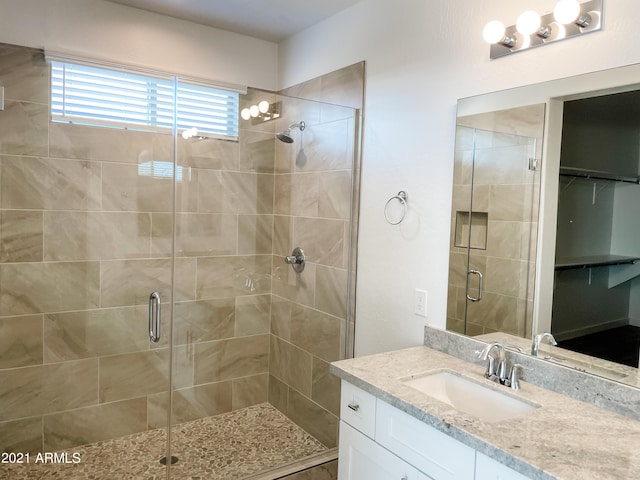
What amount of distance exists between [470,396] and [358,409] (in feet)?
1.41

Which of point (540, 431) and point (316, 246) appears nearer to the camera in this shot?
point (540, 431)

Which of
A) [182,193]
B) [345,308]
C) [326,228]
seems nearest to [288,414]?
[345,308]

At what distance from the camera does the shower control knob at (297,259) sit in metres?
2.97

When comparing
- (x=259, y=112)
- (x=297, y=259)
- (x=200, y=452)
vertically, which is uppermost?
(x=259, y=112)

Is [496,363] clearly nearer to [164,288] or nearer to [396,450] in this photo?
[396,450]

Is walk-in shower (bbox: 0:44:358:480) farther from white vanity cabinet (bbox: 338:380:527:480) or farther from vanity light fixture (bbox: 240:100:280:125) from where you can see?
white vanity cabinet (bbox: 338:380:527:480)

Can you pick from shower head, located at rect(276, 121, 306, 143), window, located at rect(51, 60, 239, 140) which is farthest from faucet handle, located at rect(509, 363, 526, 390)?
window, located at rect(51, 60, 239, 140)

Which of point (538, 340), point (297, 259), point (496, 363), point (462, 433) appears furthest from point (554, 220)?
point (297, 259)

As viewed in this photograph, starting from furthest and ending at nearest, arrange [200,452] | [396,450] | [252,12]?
[252,12] → [200,452] → [396,450]

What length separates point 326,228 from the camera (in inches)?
111

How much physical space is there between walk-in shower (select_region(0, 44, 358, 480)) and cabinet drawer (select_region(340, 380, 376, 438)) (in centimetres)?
91

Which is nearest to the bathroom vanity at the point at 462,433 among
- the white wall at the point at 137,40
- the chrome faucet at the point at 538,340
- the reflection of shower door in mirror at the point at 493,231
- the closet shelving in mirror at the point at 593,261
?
the chrome faucet at the point at 538,340

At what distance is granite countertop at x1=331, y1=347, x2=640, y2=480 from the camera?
3.78 feet

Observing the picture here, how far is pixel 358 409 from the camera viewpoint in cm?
177
